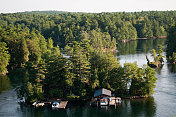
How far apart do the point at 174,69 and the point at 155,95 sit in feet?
97.0

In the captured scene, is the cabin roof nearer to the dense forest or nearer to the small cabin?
the small cabin

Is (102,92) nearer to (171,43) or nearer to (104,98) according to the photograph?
(104,98)

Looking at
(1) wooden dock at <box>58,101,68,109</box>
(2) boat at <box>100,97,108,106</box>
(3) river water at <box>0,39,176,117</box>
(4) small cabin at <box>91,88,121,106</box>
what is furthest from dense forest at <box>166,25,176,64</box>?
(1) wooden dock at <box>58,101,68,109</box>

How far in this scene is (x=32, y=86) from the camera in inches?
2281

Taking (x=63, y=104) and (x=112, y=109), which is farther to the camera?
(x=63, y=104)

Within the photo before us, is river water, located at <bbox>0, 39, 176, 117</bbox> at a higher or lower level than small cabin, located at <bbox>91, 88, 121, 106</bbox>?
lower

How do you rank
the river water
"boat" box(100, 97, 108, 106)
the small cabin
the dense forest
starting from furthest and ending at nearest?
the dense forest, the small cabin, "boat" box(100, 97, 108, 106), the river water

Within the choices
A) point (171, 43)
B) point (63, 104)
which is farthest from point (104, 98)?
point (171, 43)

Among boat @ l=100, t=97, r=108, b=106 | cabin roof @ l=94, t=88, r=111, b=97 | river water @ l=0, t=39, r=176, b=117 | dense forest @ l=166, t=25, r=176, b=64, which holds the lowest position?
river water @ l=0, t=39, r=176, b=117

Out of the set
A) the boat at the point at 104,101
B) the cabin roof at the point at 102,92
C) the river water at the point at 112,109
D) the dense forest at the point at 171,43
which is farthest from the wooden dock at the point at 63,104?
the dense forest at the point at 171,43

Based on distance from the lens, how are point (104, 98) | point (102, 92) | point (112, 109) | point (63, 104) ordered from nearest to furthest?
point (112, 109) → point (63, 104) → point (102, 92) → point (104, 98)

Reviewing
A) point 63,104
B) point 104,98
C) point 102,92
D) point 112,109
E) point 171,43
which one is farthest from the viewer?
point 171,43

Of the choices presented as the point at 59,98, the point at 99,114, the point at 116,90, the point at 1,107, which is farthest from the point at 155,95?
the point at 1,107

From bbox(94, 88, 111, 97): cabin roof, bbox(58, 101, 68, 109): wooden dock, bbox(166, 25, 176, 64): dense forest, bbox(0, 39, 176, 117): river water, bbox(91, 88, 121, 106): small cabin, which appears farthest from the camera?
bbox(166, 25, 176, 64): dense forest
